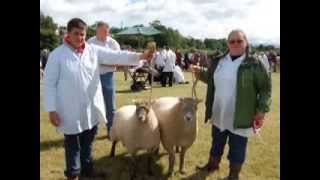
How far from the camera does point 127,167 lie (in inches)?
306

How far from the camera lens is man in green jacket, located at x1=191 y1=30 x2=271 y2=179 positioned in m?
6.46

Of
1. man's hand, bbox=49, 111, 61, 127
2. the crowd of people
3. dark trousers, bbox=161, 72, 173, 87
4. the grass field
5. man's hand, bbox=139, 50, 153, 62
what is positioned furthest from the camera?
dark trousers, bbox=161, 72, 173, 87

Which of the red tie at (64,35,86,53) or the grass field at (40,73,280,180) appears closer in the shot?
the red tie at (64,35,86,53)

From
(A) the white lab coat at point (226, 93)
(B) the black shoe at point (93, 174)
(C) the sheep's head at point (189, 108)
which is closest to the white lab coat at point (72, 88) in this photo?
(B) the black shoe at point (93, 174)

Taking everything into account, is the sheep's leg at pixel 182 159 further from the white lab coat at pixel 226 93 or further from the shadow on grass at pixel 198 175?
the white lab coat at pixel 226 93

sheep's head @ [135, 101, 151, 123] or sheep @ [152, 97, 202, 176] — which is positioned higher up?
sheep's head @ [135, 101, 151, 123]

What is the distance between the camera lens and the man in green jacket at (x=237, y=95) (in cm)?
646

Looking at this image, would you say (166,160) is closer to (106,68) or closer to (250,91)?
(106,68)

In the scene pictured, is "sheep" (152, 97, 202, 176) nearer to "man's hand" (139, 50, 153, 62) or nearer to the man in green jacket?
the man in green jacket

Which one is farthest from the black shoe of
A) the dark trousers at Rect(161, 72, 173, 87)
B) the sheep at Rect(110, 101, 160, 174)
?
the dark trousers at Rect(161, 72, 173, 87)

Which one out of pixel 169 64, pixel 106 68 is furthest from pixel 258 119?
pixel 169 64

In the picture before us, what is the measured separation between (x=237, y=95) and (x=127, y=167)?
2.26 m

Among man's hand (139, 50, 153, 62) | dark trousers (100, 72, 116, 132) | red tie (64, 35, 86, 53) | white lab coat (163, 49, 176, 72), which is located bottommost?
dark trousers (100, 72, 116, 132)
